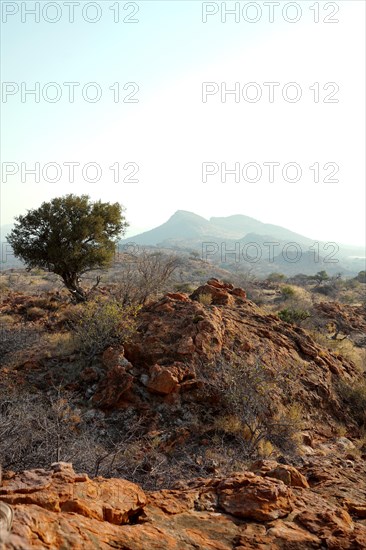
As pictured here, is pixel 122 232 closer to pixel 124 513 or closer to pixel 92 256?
pixel 92 256

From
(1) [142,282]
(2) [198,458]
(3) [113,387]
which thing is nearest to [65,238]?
(1) [142,282]

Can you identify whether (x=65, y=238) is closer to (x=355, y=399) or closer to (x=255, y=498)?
(x=355, y=399)

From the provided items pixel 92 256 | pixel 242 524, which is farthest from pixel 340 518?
pixel 92 256

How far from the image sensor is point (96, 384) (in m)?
7.80

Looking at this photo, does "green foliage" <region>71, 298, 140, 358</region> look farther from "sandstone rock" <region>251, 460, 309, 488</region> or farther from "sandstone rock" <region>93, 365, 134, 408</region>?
"sandstone rock" <region>251, 460, 309, 488</region>

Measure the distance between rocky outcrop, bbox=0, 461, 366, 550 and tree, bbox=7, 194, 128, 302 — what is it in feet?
38.2

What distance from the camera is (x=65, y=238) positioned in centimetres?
1446

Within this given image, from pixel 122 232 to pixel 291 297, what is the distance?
39.8ft

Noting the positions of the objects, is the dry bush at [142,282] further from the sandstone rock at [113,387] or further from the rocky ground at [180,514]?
the rocky ground at [180,514]

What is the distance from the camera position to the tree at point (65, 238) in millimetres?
14453

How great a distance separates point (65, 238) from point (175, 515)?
12.3 meters

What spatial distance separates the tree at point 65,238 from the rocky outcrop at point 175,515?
11.6 meters

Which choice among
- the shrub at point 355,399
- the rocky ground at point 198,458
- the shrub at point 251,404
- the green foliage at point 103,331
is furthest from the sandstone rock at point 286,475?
the green foliage at point 103,331

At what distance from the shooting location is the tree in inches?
569
